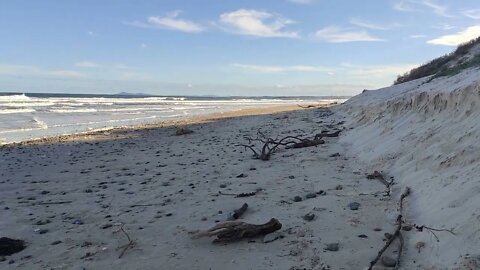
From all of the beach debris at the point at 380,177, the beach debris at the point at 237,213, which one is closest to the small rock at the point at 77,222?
the beach debris at the point at 237,213

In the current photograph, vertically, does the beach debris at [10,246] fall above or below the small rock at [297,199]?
below

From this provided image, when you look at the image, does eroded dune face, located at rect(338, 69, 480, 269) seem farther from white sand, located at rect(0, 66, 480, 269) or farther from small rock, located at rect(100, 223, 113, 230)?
small rock, located at rect(100, 223, 113, 230)

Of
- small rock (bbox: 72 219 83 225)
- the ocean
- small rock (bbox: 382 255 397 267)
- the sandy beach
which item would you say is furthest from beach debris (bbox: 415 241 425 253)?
the ocean

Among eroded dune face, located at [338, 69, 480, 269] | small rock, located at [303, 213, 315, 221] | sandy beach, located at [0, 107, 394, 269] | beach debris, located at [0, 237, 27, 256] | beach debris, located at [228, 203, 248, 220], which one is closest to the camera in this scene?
eroded dune face, located at [338, 69, 480, 269]

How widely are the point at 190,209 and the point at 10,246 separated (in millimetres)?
2274

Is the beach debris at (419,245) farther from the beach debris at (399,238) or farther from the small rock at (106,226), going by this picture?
the small rock at (106,226)

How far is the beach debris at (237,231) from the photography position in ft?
15.4

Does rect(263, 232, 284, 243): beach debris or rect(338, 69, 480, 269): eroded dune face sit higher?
rect(338, 69, 480, 269): eroded dune face

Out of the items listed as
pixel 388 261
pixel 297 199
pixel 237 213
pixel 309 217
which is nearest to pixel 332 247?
pixel 388 261

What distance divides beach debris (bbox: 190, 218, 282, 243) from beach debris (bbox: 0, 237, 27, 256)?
6.62 ft

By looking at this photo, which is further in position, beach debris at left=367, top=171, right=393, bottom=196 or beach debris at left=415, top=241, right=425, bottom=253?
beach debris at left=367, top=171, right=393, bottom=196

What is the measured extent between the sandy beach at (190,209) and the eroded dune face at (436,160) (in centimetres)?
42

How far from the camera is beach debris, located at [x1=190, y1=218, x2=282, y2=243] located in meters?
4.70

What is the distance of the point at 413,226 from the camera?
4.38 metres
